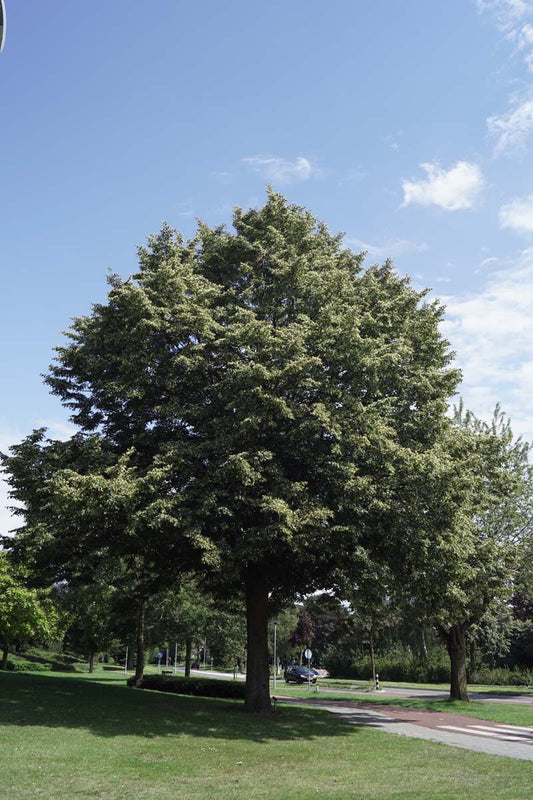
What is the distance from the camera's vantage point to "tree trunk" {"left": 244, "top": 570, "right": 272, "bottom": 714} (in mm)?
20297

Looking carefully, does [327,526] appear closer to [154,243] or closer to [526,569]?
[154,243]

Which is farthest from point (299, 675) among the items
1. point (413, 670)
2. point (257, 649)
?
point (257, 649)

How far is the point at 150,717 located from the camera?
711 inches

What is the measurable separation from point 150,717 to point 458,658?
60.8 feet

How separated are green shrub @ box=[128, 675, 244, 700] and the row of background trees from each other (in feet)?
31.5

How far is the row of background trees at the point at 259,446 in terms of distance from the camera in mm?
17234

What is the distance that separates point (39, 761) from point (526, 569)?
25901 millimetres

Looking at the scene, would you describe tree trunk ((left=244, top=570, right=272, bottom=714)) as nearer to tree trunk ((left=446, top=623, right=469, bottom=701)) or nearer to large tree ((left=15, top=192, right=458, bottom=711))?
large tree ((left=15, top=192, right=458, bottom=711))

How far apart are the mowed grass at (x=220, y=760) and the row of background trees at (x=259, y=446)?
13.2ft

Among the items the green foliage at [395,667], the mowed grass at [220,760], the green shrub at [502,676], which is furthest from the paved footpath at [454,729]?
the green foliage at [395,667]

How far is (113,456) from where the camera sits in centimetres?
1873

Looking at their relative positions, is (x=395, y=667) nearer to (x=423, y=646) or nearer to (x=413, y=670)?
(x=413, y=670)

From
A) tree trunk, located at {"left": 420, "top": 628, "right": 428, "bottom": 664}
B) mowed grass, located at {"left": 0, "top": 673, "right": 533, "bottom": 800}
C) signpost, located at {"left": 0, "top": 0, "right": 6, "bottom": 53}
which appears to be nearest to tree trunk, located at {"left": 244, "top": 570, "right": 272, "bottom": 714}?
mowed grass, located at {"left": 0, "top": 673, "right": 533, "bottom": 800}

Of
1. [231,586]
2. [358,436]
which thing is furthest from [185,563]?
[358,436]
